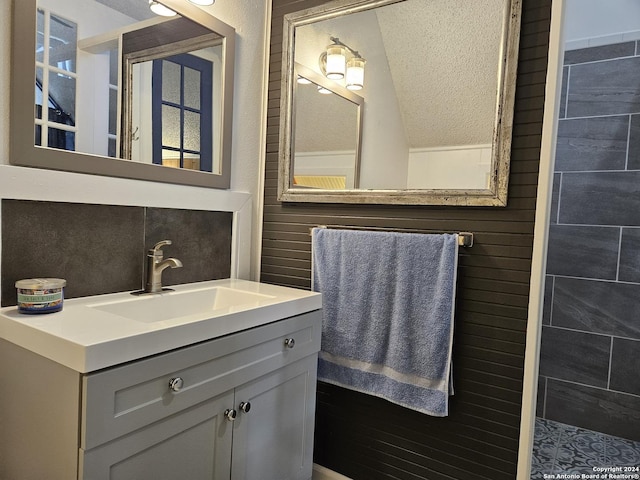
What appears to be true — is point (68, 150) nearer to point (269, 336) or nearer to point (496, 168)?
Result: point (269, 336)

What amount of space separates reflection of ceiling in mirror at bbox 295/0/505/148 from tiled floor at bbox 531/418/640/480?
1.59m

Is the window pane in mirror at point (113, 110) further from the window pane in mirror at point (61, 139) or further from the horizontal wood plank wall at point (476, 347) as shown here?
the horizontal wood plank wall at point (476, 347)

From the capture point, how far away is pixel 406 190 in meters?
1.52

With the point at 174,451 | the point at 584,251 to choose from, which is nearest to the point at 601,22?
the point at 584,251

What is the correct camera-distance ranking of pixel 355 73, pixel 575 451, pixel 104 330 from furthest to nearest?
pixel 575 451 → pixel 355 73 → pixel 104 330

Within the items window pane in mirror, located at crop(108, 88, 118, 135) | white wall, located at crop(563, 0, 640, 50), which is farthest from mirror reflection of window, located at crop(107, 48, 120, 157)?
white wall, located at crop(563, 0, 640, 50)

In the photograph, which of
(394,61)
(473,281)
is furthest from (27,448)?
(394,61)

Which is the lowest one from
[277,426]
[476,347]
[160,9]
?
[277,426]

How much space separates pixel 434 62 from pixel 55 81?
115 centimetres

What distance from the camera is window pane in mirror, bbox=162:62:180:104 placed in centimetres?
147

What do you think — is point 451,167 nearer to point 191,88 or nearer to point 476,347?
point 476,347

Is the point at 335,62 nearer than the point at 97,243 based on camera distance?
No

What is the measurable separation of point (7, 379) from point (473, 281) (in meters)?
1.32

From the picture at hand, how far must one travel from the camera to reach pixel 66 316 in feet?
3.40
